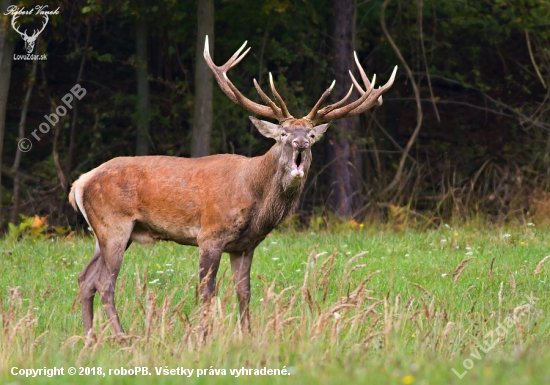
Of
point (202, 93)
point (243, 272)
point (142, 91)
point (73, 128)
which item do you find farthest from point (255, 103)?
point (73, 128)

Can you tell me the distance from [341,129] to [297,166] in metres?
7.50

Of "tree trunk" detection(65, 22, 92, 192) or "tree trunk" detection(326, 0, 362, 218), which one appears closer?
"tree trunk" detection(326, 0, 362, 218)

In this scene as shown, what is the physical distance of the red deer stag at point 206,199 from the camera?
7090 millimetres

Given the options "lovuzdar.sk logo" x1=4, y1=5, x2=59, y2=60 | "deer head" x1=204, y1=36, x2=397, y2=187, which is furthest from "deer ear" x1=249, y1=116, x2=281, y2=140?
"lovuzdar.sk logo" x1=4, y1=5, x2=59, y2=60

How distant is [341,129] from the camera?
1424 cm

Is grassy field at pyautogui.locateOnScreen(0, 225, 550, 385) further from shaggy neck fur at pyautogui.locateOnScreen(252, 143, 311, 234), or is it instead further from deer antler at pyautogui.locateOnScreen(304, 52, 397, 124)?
deer antler at pyautogui.locateOnScreen(304, 52, 397, 124)

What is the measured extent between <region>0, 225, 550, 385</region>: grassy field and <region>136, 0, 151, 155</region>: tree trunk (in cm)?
406

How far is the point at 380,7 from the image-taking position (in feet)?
48.6

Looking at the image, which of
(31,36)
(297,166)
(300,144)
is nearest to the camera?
(300,144)

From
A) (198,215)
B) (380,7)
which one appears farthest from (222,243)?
(380,7)

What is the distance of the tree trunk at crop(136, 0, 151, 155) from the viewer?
14594 mm

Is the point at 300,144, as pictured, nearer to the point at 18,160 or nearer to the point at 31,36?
the point at 31,36

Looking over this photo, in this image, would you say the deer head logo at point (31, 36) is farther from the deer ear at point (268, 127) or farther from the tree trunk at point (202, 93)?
the deer ear at point (268, 127)

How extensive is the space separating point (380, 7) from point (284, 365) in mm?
10691
